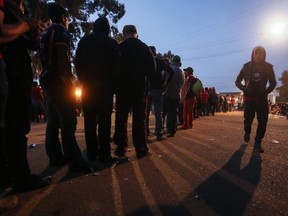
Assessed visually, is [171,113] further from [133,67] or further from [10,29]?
[10,29]

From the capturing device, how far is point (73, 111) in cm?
466

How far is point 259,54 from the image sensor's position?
6.57m

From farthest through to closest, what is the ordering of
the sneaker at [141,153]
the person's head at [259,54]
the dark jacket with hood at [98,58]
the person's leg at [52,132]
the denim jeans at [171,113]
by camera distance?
the denim jeans at [171,113] < the person's head at [259,54] < the sneaker at [141,153] < the dark jacket with hood at [98,58] < the person's leg at [52,132]

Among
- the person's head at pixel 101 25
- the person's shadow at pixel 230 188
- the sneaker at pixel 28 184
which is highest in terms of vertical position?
the person's head at pixel 101 25

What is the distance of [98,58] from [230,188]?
8.50 ft

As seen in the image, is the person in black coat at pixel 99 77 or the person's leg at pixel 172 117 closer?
the person in black coat at pixel 99 77

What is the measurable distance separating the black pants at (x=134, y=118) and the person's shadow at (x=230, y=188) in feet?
4.88

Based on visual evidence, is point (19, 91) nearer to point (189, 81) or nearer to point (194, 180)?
point (194, 180)

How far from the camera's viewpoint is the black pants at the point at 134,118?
228 inches

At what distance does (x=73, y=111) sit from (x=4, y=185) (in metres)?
1.28

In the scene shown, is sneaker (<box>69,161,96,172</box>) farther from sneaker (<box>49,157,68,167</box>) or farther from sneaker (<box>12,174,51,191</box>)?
sneaker (<box>12,174,51,191</box>)

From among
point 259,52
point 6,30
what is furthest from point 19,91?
point 259,52

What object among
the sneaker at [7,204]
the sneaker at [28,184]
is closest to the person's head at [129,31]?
the sneaker at [28,184]

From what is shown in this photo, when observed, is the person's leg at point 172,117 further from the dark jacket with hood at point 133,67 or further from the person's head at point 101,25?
the person's head at point 101,25
